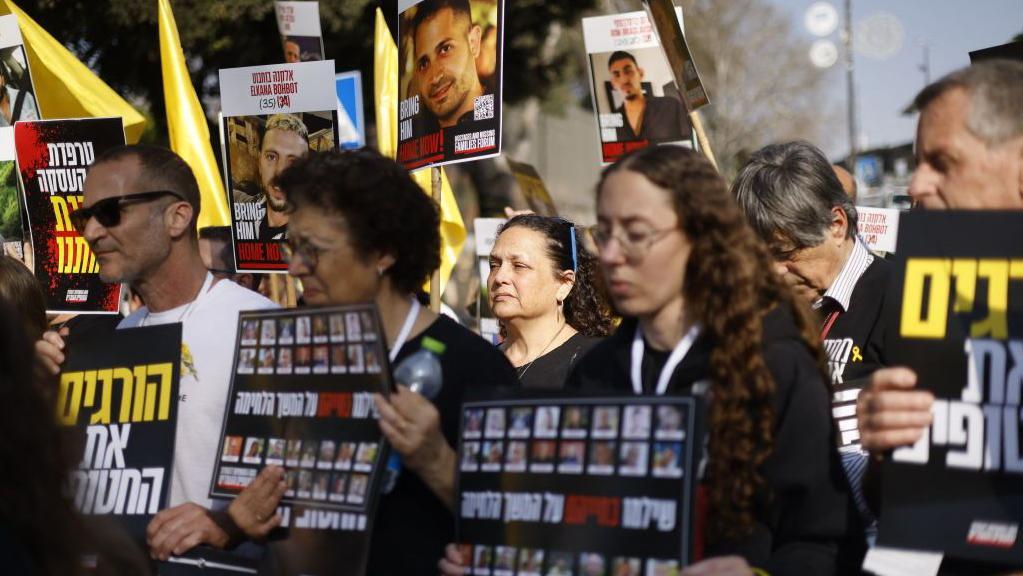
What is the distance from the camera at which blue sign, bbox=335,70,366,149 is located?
300 inches

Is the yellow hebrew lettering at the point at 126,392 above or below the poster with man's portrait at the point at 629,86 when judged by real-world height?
below

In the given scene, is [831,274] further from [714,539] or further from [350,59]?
[350,59]

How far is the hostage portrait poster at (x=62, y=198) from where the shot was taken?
548 cm

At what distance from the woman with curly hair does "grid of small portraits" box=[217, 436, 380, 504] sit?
2.11 metres

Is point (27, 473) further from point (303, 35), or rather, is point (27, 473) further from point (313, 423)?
point (303, 35)

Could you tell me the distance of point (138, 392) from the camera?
3.65m

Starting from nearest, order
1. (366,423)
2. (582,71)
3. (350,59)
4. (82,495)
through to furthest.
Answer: (82,495) < (366,423) < (350,59) < (582,71)

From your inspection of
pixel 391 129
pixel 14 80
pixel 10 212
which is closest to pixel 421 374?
pixel 10 212

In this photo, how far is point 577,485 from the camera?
270 centimetres

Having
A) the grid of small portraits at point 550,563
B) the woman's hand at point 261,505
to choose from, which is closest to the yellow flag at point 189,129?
the woman's hand at point 261,505

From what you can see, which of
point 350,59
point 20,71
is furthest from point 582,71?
point 20,71

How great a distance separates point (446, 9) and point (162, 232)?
1.97m

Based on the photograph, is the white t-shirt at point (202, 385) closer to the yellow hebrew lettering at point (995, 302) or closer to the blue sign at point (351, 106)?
the yellow hebrew lettering at point (995, 302)

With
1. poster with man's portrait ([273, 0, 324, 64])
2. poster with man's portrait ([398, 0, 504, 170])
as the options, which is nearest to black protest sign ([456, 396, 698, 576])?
poster with man's portrait ([398, 0, 504, 170])
